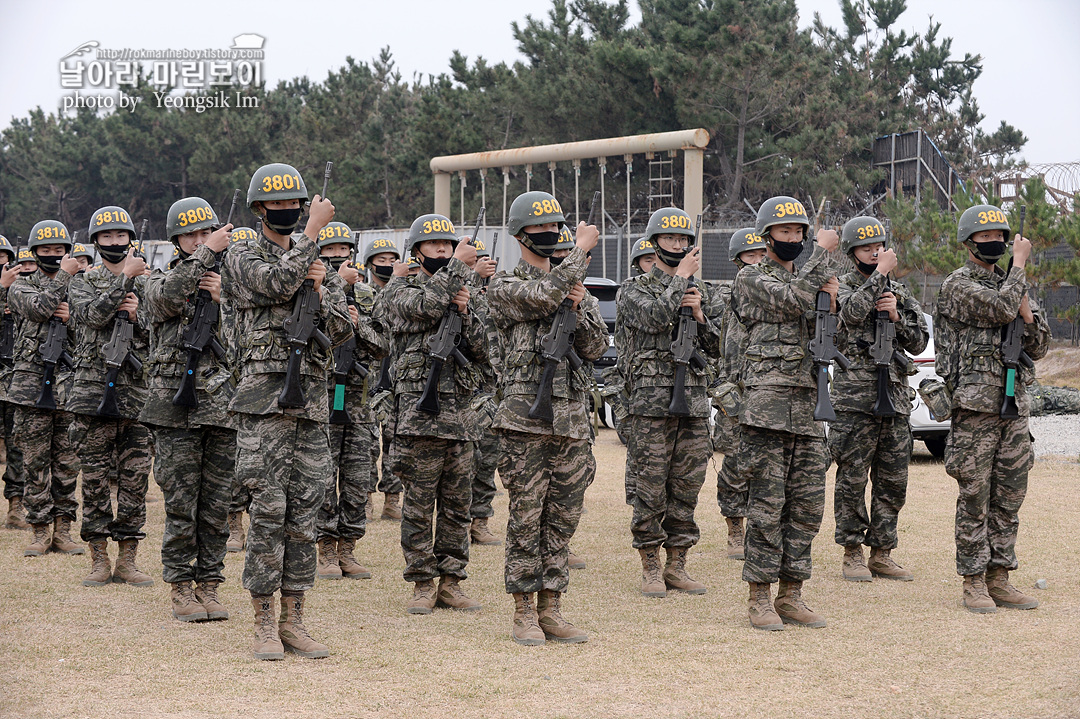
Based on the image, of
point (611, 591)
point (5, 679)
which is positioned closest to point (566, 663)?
point (611, 591)

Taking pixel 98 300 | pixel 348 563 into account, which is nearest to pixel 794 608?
pixel 348 563

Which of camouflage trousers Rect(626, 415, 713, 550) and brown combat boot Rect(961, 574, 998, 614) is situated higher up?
camouflage trousers Rect(626, 415, 713, 550)

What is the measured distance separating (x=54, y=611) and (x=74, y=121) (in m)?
53.4

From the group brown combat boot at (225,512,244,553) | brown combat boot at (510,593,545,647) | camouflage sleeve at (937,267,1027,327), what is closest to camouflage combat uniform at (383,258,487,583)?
brown combat boot at (510,593,545,647)

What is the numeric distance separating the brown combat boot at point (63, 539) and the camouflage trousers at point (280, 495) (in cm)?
343

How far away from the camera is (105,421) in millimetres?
7473

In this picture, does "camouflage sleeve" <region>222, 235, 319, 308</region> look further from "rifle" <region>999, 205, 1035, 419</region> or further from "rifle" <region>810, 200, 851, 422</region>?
"rifle" <region>999, 205, 1035, 419</region>

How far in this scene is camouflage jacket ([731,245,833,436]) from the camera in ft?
20.5

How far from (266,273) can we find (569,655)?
2.51 m

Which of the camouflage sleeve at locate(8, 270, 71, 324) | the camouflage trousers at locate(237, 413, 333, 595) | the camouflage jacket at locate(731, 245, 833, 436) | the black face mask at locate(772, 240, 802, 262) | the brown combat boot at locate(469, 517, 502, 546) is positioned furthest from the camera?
the brown combat boot at locate(469, 517, 502, 546)

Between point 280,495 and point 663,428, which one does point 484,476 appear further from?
point 280,495

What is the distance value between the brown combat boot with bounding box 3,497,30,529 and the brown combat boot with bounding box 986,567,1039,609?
25.2ft

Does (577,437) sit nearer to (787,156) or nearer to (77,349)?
(77,349)

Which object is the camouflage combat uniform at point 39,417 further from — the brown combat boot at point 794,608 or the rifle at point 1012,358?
the rifle at point 1012,358
